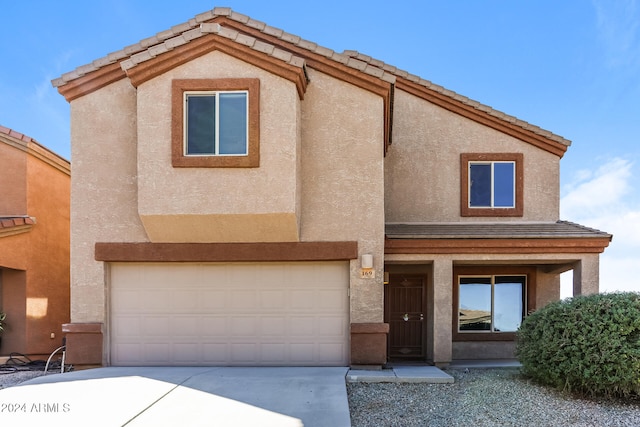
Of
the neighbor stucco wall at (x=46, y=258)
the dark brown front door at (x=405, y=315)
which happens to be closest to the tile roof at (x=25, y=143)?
the neighbor stucco wall at (x=46, y=258)

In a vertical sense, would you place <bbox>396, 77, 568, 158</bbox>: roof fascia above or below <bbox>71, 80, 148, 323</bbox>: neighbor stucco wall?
above

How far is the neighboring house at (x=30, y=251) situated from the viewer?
12.3 metres

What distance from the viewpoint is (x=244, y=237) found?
931 cm

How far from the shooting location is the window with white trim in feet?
40.4

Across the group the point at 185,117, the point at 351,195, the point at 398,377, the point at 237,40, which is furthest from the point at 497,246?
the point at 185,117

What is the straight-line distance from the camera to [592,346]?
7.45 metres

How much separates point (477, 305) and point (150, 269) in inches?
322

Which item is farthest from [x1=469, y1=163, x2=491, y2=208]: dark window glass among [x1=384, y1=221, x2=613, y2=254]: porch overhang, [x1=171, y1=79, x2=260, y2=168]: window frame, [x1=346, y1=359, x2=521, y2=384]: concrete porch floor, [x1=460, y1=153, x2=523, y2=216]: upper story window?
[x1=171, y1=79, x2=260, y2=168]: window frame

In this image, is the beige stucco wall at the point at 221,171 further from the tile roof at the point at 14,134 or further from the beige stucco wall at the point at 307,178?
the tile roof at the point at 14,134

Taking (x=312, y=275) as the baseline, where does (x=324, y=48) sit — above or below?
above

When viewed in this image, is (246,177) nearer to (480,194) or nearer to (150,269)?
(150,269)

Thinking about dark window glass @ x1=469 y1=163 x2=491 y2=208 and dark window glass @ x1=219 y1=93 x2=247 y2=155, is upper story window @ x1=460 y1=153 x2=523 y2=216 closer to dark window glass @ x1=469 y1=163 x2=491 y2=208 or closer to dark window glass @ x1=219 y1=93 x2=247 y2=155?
dark window glass @ x1=469 y1=163 x2=491 y2=208

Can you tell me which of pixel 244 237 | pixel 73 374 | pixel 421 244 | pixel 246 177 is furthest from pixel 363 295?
pixel 73 374

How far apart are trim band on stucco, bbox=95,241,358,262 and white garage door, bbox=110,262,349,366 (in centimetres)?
31
